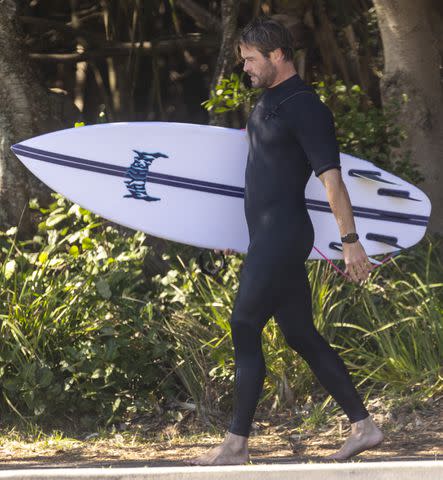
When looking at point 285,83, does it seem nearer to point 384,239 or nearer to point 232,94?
point 384,239

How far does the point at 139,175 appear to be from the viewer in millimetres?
5059

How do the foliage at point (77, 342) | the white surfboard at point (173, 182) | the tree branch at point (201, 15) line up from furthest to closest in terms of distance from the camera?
the tree branch at point (201, 15), the foliage at point (77, 342), the white surfboard at point (173, 182)

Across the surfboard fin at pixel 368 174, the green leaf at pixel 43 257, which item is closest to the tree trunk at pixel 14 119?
the green leaf at pixel 43 257

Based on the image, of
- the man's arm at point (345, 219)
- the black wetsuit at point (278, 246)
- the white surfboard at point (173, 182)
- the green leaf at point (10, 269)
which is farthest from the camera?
the green leaf at point (10, 269)

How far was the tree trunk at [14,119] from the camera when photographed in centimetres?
677

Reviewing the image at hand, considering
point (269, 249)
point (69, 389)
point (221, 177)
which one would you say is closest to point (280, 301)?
point (269, 249)

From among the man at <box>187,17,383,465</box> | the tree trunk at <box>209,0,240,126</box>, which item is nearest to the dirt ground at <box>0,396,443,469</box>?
the man at <box>187,17,383,465</box>

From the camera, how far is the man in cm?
403

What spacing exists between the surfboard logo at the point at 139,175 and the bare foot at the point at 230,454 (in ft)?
4.66

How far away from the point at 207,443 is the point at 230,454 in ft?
3.62

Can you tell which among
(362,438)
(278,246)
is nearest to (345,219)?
(278,246)

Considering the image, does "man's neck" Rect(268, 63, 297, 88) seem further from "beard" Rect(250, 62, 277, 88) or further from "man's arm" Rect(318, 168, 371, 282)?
"man's arm" Rect(318, 168, 371, 282)

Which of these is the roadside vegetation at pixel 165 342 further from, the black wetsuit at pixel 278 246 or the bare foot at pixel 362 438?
the black wetsuit at pixel 278 246

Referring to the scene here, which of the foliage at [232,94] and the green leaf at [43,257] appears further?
the foliage at [232,94]
